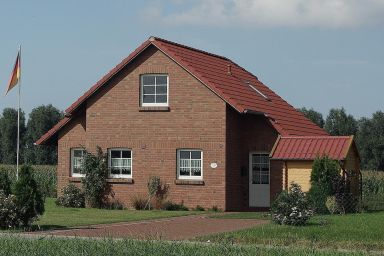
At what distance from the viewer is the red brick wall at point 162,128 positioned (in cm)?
3203

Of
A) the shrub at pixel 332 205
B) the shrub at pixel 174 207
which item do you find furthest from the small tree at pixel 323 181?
the shrub at pixel 174 207

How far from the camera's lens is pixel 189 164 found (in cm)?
3250

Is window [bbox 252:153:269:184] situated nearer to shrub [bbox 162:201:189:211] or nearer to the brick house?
the brick house

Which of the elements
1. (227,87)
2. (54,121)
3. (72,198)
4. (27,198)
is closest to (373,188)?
(227,87)

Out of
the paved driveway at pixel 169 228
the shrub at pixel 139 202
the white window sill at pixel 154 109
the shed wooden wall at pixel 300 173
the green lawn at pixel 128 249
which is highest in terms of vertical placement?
the white window sill at pixel 154 109

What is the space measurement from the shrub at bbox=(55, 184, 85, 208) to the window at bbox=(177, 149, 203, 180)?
4426 mm

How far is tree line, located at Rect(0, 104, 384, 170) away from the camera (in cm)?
8444

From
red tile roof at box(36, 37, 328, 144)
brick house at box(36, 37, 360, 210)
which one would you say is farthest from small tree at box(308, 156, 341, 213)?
red tile roof at box(36, 37, 328, 144)

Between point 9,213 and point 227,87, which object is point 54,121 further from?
point 9,213

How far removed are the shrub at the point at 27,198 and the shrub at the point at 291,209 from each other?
250 inches

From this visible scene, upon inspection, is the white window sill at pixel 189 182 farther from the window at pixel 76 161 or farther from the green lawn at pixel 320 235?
the green lawn at pixel 320 235

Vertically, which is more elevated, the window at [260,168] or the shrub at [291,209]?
the window at [260,168]

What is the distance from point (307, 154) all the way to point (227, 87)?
5.05 meters

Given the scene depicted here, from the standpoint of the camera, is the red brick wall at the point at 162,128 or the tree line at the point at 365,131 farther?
the tree line at the point at 365,131
